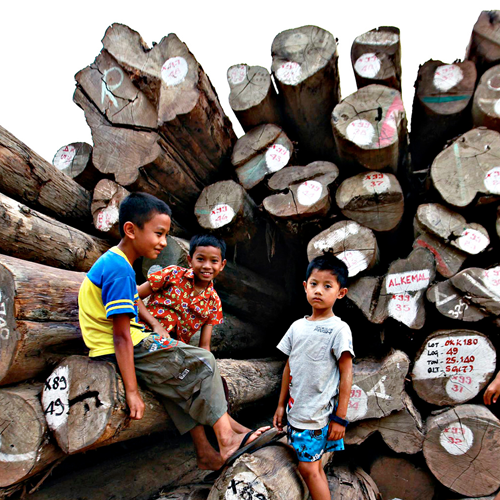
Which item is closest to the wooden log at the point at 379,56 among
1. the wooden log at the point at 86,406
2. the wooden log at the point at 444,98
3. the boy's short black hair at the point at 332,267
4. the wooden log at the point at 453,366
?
the wooden log at the point at 444,98

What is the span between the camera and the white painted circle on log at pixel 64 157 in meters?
3.74

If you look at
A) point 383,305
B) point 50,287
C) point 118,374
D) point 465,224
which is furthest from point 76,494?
point 465,224

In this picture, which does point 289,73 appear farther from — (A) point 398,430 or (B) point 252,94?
(A) point 398,430

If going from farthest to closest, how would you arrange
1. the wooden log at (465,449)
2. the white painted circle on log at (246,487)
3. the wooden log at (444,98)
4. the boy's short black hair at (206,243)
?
the wooden log at (444,98)
the boy's short black hair at (206,243)
the wooden log at (465,449)
the white painted circle on log at (246,487)

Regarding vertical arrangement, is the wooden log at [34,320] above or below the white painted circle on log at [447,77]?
below

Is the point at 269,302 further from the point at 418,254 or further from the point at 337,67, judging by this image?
the point at 337,67

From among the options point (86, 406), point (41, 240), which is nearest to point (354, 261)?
point (86, 406)

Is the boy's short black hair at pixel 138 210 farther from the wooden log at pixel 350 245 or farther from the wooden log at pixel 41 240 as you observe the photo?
the wooden log at pixel 350 245

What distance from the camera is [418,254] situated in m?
2.89


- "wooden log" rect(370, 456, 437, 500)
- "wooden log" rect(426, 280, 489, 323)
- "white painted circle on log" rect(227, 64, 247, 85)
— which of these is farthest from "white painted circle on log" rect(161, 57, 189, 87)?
"wooden log" rect(370, 456, 437, 500)

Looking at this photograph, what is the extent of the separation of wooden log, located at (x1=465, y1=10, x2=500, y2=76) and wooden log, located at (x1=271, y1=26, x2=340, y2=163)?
3.63 ft

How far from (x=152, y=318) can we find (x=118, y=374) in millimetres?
686

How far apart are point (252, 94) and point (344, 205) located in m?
1.21

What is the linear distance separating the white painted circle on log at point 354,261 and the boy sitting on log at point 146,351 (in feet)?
4.19
